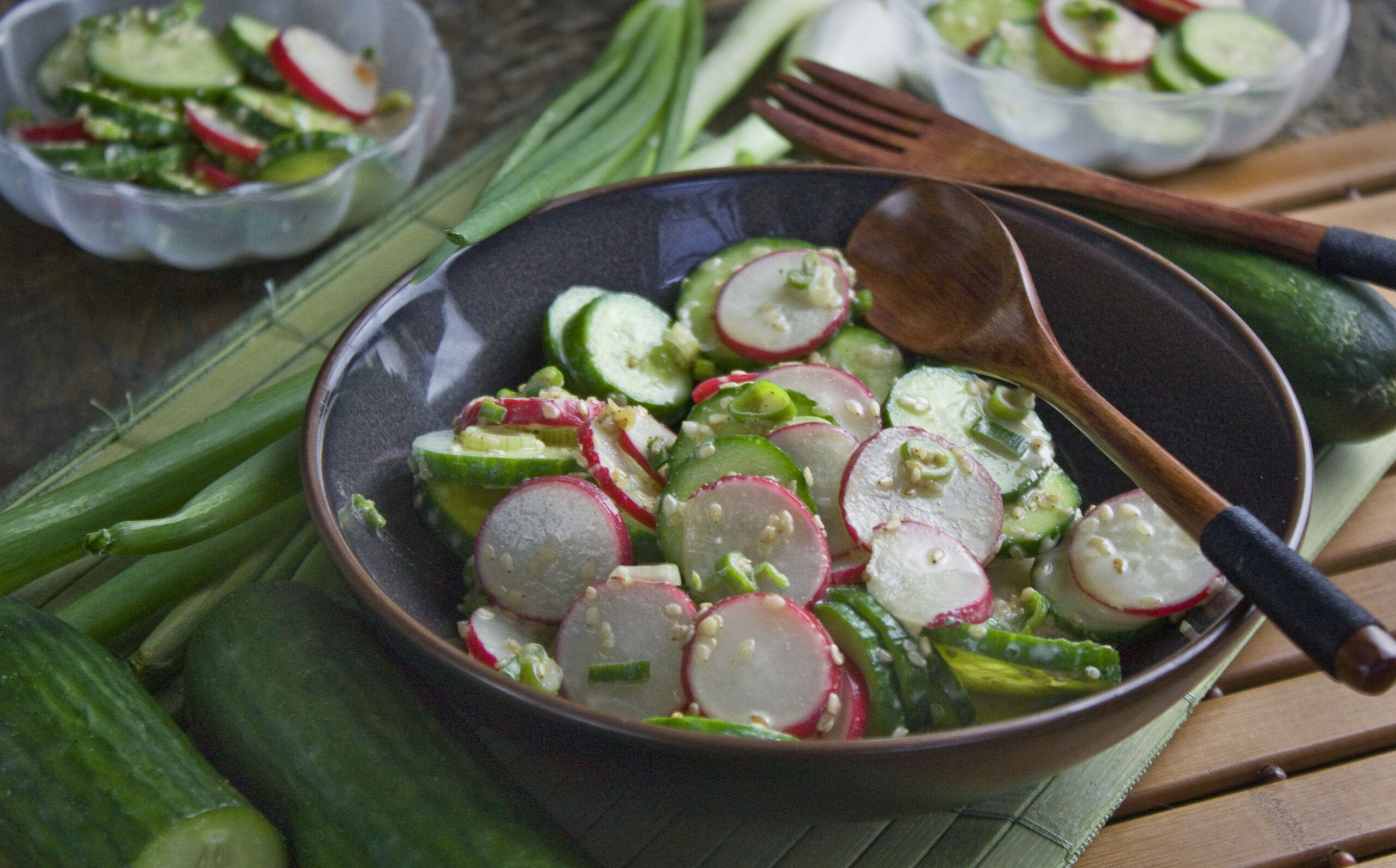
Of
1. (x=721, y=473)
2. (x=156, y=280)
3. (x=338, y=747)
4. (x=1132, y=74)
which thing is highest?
(x=1132, y=74)

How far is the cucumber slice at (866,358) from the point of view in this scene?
2014mm

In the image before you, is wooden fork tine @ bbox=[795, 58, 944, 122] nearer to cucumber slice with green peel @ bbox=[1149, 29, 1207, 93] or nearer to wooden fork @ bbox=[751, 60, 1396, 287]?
wooden fork @ bbox=[751, 60, 1396, 287]

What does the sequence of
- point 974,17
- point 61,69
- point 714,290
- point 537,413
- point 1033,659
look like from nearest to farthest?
1. point 1033,659
2. point 537,413
3. point 714,290
4. point 61,69
5. point 974,17

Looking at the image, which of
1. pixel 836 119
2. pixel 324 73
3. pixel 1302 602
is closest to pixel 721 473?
pixel 1302 602

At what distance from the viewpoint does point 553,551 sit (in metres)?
1.62

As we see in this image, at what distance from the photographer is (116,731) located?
153 centimetres

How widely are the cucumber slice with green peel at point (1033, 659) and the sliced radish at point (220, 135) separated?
1.92 metres

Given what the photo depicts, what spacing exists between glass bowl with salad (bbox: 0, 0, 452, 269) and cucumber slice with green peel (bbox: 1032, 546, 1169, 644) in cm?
174

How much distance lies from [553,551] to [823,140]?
4.39 feet

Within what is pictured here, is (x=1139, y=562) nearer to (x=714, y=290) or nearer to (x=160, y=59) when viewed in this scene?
(x=714, y=290)

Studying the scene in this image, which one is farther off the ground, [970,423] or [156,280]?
[970,423]

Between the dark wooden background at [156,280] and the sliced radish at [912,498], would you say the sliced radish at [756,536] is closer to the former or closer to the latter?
the sliced radish at [912,498]

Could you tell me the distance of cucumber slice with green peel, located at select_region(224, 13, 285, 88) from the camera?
2828mm

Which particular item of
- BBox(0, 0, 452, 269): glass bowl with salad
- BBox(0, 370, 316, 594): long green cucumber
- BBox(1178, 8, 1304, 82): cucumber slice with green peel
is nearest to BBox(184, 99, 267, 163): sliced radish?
BBox(0, 0, 452, 269): glass bowl with salad
